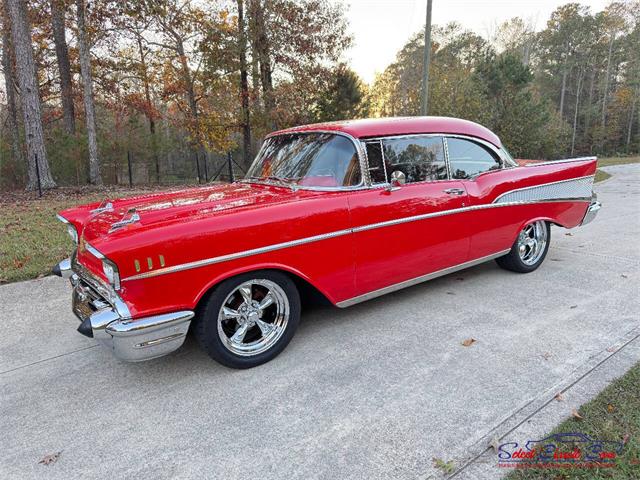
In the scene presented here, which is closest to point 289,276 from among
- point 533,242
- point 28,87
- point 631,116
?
point 533,242

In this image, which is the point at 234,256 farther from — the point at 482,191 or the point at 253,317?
the point at 482,191

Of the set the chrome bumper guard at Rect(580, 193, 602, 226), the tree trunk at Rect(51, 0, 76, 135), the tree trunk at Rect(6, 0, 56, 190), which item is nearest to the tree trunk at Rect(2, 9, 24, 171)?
the tree trunk at Rect(51, 0, 76, 135)

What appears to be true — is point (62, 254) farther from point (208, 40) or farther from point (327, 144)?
point (208, 40)

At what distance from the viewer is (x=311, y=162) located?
3.64 meters

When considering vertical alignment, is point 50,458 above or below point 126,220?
below

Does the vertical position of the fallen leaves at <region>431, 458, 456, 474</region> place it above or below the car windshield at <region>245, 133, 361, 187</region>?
below

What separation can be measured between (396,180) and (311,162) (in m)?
0.76

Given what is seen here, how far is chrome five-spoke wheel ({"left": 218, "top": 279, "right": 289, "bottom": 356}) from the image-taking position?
296 cm

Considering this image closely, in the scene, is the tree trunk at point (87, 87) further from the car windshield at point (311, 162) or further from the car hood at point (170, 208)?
the car windshield at point (311, 162)

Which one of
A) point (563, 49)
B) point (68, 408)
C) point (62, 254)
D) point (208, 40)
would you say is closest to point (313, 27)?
point (208, 40)

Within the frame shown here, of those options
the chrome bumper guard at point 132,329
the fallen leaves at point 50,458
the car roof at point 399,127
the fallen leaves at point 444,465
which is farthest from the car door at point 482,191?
the fallen leaves at point 50,458

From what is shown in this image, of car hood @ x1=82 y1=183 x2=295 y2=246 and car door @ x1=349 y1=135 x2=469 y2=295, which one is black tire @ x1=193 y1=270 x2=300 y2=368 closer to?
car hood @ x1=82 y1=183 x2=295 y2=246

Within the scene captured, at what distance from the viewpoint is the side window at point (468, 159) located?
410 cm

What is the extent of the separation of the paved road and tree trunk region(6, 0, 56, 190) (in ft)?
32.5
